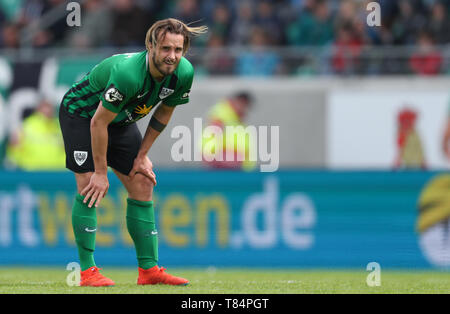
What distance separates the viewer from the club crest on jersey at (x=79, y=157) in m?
7.09

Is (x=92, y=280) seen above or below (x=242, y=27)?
below

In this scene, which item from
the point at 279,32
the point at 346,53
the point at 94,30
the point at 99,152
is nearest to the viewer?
the point at 99,152

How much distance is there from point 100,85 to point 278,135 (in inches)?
346

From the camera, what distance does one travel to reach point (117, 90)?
259 inches

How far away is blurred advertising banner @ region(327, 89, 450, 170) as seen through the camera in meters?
15.0

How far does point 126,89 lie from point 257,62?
9189 millimetres

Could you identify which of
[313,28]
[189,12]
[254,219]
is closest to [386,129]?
[313,28]

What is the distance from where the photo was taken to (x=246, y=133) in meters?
14.6

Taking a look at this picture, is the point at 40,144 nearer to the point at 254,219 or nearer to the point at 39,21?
the point at 39,21

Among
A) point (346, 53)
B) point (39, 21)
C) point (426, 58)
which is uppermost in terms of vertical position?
point (39, 21)

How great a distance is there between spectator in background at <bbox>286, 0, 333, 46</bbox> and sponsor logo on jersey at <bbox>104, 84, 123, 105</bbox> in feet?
30.9

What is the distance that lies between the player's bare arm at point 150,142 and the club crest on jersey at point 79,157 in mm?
387

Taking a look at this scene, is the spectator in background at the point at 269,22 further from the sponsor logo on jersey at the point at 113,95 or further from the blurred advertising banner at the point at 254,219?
the sponsor logo on jersey at the point at 113,95
